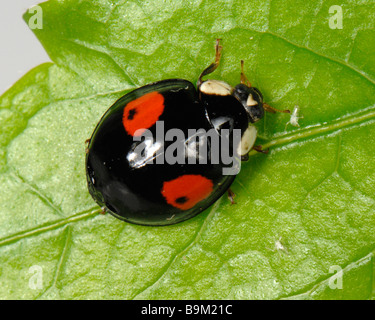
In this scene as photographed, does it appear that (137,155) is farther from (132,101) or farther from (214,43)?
(214,43)

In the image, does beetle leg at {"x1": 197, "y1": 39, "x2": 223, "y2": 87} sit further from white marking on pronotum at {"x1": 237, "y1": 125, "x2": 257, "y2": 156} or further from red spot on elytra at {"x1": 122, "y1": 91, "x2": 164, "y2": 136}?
white marking on pronotum at {"x1": 237, "y1": 125, "x2": 257, "y2": 156}

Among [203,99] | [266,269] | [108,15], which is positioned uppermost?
[108,15]

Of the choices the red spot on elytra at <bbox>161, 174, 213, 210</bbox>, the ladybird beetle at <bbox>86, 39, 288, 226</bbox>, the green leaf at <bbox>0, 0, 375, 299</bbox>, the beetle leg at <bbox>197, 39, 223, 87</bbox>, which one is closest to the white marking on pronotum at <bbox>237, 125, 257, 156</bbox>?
the ladybird beetle at <bbox>86, 39, 288, 226</bbox>

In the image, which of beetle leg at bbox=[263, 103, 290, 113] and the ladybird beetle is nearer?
the ladybird beetle

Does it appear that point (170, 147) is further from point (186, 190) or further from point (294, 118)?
point (294, 118)


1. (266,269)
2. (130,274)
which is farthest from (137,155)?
(266,269)

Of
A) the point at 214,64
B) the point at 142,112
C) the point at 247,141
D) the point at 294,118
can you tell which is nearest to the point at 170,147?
the point at 142,112

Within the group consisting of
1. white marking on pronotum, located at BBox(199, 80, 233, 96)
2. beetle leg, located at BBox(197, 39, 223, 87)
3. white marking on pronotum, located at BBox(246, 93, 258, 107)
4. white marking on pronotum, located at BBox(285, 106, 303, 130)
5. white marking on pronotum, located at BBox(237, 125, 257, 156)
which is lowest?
white marking on pronotum, located at BBox(285, 106, 303, 130)
